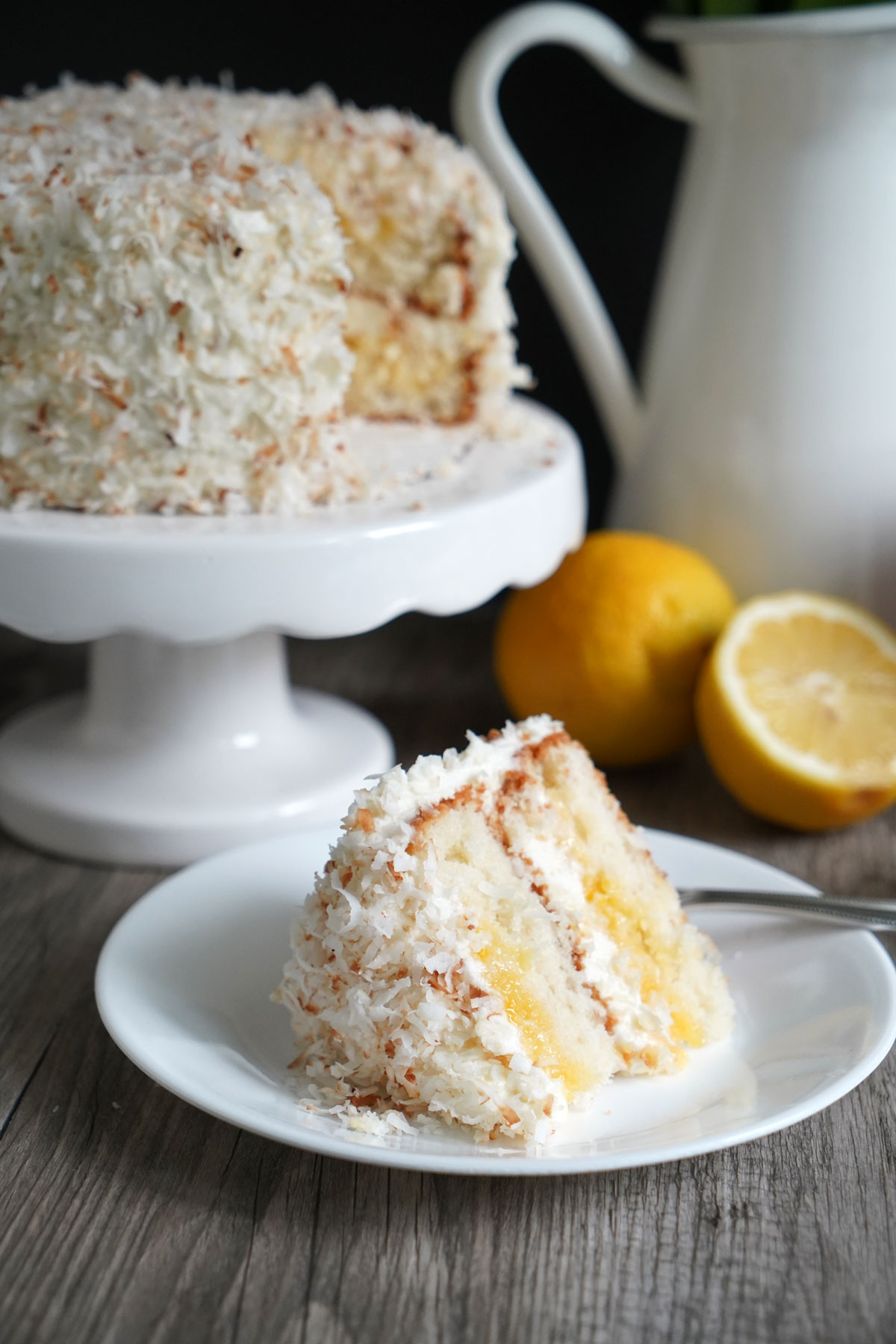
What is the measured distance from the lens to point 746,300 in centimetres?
135

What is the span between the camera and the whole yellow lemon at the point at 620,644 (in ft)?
4.13

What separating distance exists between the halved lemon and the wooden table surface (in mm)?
323

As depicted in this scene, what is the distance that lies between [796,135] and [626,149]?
1.19 feet

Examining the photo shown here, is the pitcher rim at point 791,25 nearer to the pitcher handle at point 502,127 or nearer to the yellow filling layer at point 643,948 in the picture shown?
the pitcher handle at point 502,127

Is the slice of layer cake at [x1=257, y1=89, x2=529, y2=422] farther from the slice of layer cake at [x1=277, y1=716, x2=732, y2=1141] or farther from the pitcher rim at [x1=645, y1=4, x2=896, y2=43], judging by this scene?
the slice of layer cake at [x1=277, y1=716, x2=732, y2=1141]

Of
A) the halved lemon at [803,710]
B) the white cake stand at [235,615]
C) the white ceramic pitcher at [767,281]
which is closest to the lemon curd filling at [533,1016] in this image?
the white cake stand at [235,615]

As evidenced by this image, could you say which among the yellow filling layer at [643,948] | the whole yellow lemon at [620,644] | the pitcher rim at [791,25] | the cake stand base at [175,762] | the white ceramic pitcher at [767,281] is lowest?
the cake stand base at [175,762]

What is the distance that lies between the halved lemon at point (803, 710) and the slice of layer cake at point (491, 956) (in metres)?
0.31

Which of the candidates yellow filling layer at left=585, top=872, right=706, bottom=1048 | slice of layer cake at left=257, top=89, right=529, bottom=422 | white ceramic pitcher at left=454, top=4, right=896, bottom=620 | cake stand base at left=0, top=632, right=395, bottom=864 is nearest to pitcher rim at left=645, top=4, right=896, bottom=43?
white ceramic pitcher at left=454, top=4, right=896, bottom=620

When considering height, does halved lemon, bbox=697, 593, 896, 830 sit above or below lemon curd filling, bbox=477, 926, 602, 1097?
below

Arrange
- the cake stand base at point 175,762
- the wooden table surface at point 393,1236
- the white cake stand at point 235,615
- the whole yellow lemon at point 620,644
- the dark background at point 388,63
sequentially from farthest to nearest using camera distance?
the dark background at point 388,63 < the whole yellow lemon at point 620,644 < the cake stand base at point 175,762 < the white cake stand at point 235,615 < the wooden table surface at point 393,1236

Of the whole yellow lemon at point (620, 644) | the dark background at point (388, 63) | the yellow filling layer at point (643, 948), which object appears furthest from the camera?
the dark background at point (388, 63)

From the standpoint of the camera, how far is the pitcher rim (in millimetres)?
1200

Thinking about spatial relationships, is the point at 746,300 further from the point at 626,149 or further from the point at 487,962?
the point at 487,962
